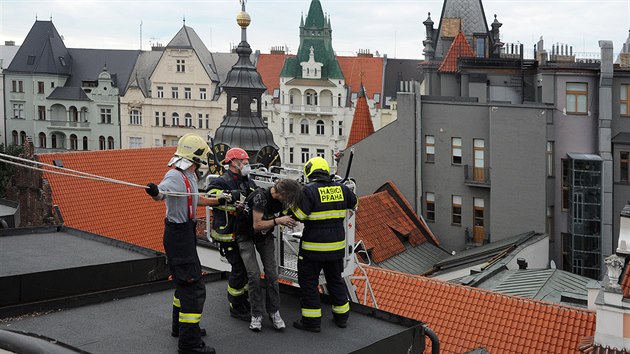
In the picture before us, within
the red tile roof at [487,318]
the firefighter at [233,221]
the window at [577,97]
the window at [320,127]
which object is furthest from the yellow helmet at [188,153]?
the window at [320,127]

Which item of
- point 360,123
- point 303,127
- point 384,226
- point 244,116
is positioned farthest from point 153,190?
point 303,127

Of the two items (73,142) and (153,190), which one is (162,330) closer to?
(153,190)

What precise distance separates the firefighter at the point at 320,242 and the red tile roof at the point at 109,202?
17608 mm

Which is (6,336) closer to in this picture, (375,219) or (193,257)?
(193,257)

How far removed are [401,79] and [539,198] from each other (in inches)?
1428

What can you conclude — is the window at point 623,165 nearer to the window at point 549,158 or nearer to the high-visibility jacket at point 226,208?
the window at point 549,158

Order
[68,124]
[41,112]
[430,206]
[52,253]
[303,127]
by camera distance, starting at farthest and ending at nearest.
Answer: [41,112], [68,124], [303,127], [430,206], [52,253]

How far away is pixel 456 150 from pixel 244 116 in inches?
398

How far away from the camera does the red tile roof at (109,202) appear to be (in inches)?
989

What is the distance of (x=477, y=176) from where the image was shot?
31.3 m

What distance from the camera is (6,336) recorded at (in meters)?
5.93

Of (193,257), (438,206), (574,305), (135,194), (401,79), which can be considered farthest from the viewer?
(401,79)

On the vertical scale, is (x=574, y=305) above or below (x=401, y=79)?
below

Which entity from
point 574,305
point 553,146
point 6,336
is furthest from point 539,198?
point 6,336
